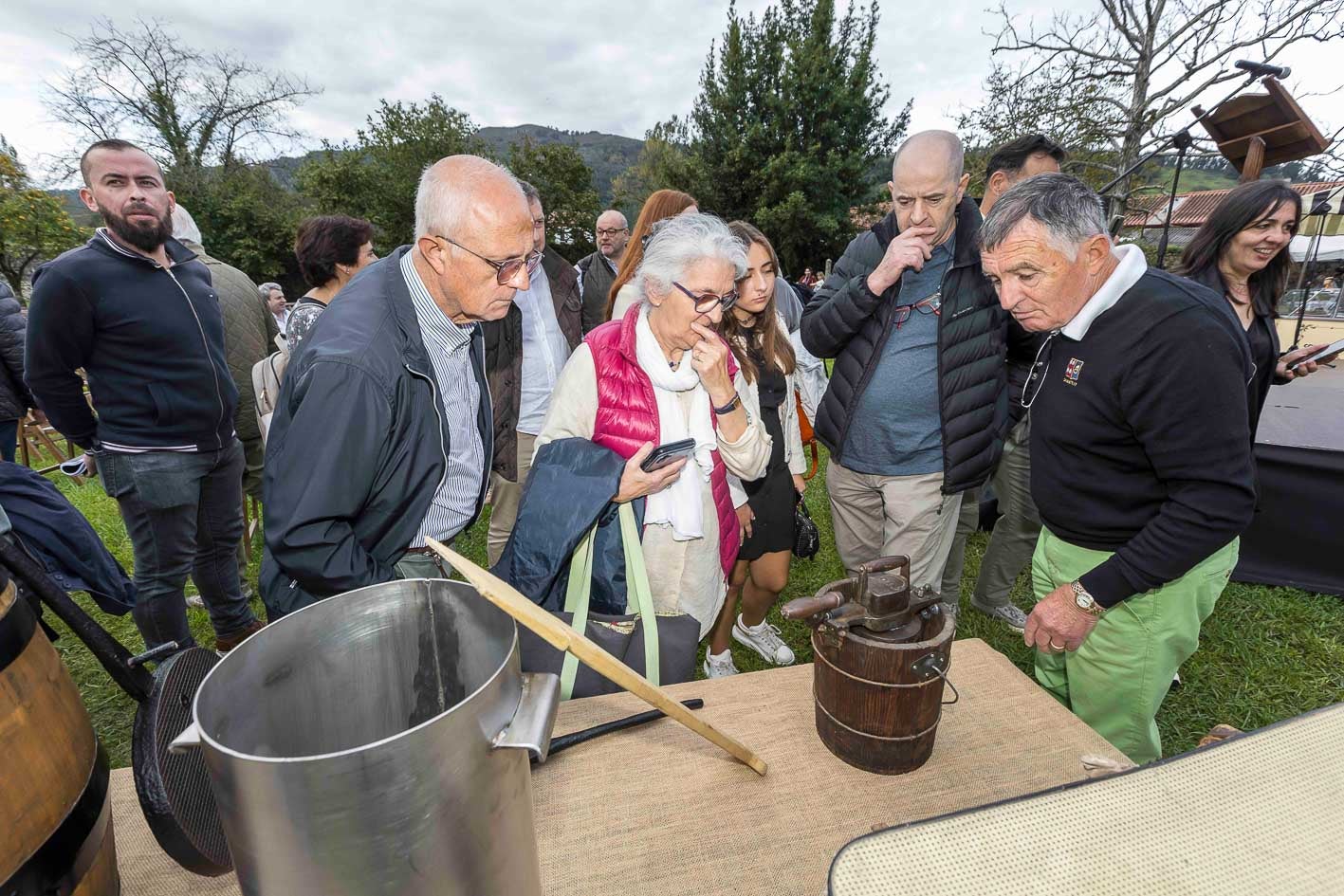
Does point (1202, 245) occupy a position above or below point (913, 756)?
above

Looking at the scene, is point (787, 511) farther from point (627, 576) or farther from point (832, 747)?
→ point (832, 747)

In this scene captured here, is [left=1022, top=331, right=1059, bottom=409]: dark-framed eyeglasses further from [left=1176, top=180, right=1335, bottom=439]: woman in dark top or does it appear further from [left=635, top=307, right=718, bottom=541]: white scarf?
[left=1176, top=180, right=1335, bottom=439]: woman in dark top

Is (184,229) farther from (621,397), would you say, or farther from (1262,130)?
(1262,130)

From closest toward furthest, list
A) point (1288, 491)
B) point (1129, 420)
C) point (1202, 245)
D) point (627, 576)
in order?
point (1129, 420) < point (627, 576) < point (1202, 245) < point (1288, 491)

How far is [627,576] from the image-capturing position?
1762mm

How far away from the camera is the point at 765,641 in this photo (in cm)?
345

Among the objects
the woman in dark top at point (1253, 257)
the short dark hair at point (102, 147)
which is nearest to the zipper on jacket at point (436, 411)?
the short dark hair at point (102, 147)

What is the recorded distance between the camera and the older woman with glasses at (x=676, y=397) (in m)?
2.11

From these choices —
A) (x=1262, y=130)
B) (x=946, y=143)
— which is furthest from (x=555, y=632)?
(x=1262, y=130)

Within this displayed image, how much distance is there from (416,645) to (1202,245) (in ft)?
12.4

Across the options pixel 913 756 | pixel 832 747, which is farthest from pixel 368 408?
pixel 913 756

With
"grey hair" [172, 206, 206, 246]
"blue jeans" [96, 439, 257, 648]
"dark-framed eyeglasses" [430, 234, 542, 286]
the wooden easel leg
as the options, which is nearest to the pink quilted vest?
"dark-framed eyeglasses" [430, 234, 542, 286]

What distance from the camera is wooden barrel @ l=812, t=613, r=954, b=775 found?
3.51 ft

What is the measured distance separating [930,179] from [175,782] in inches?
111
